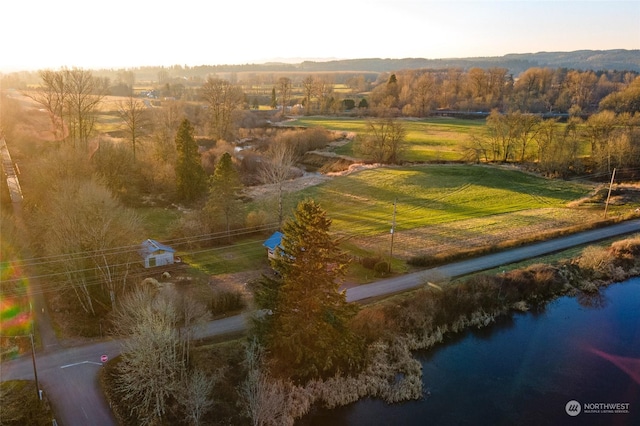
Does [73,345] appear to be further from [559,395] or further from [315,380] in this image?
[559,395]

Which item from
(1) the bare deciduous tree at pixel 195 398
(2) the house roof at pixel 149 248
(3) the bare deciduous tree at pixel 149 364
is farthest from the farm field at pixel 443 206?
(3) the bare deciduous tree at pixel 149 364

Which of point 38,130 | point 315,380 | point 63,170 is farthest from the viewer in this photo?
point 38,130

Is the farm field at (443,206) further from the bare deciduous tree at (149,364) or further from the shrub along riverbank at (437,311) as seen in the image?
the bare deciduous tree at (149,364)

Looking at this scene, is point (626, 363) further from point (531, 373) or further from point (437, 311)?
point (437, 311)

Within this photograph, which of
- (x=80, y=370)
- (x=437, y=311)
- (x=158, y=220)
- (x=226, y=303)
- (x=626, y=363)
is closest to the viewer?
(x=80, y=370)

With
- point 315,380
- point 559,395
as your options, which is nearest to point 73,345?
point 315,380

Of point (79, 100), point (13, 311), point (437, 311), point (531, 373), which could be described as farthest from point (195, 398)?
point (79, 100)

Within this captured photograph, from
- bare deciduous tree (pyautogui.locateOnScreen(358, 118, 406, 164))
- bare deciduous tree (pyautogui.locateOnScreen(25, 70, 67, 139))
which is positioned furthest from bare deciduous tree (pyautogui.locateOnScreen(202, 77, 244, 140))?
bare deciduous tree (pyautogui.locateOnScreen(25, 70, 67, 139))
